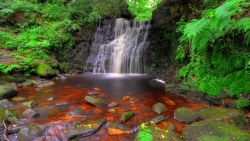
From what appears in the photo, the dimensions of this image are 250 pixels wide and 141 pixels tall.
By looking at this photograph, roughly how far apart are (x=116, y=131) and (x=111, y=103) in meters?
1.64

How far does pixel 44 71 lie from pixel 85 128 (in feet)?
18.8

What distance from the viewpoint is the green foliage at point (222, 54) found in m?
4.25

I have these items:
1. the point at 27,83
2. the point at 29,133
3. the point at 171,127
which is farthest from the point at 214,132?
the point at 27,83

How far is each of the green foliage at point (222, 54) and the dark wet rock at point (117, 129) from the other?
247 centimetres

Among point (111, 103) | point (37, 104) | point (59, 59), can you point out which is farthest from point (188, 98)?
point (59, 59)

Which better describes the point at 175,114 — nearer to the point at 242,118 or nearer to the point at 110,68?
the point at 242,118

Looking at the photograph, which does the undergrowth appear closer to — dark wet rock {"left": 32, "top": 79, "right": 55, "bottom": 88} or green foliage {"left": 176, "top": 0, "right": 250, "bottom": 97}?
green foliage {"left": 176, "top": 0, "right": 250, "bottom": 97}

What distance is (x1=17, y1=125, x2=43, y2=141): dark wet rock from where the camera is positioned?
3.50 metres

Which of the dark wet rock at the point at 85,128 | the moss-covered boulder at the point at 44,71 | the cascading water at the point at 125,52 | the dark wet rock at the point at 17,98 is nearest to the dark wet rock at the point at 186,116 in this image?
the dark wet rock at the point at 85,128

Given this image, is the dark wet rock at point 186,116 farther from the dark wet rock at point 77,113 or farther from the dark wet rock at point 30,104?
the dark wet rock at point 30,104

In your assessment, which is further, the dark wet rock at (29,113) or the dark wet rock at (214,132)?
the dark wet rock at (29,113)

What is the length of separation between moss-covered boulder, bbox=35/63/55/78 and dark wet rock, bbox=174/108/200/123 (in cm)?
656

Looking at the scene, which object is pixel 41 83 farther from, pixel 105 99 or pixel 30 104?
pixel 105 99

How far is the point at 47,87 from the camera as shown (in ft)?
23.9
